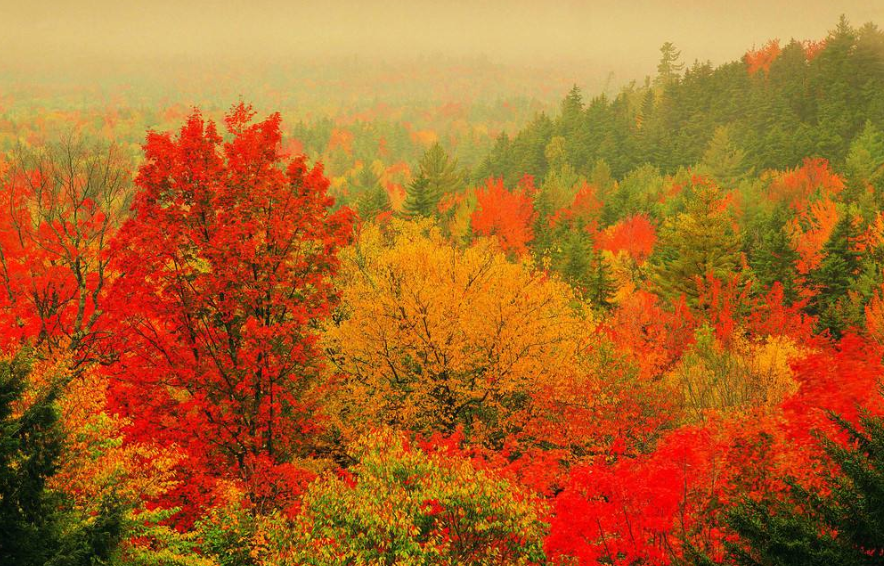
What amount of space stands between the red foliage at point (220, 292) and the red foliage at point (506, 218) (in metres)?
62.5

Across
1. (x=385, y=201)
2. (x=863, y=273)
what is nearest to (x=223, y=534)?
(x=863, y=273)

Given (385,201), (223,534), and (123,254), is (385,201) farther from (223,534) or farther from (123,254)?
(223,534)

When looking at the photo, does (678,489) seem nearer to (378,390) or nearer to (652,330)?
(378,390)

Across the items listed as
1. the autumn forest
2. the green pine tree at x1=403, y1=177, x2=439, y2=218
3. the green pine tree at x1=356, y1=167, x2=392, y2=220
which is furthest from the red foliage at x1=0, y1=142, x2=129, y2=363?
the green pine tree at x1=403, y1=177, x2=439, y2=218

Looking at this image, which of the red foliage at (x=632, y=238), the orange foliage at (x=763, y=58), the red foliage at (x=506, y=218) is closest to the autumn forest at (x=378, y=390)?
the red foliage at (x=632, y=238)

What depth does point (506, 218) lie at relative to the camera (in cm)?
9294

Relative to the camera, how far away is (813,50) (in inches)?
5389

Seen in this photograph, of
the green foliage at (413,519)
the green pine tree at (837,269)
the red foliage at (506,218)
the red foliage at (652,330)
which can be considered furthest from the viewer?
the red foliage at (506,218)

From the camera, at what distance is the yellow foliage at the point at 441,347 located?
25.1m

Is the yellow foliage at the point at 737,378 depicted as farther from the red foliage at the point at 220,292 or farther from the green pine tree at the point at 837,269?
the red foliage at the point at 220,292

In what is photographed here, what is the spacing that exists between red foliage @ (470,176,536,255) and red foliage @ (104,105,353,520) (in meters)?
62.5

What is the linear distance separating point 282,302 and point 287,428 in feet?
13.6

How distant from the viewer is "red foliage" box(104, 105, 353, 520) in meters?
20.0

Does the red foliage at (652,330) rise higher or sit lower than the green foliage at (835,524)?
lower
